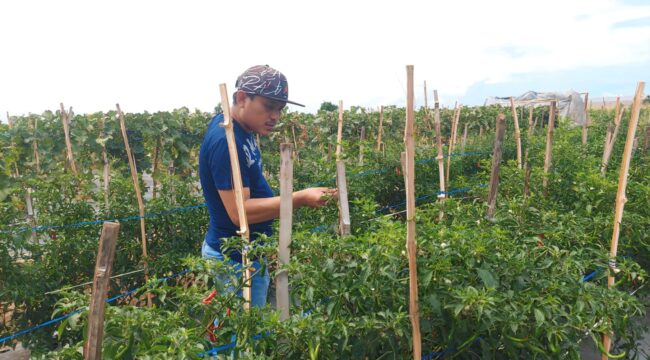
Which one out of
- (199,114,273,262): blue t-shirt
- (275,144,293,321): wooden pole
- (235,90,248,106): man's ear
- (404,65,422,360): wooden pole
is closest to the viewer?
(404,65,422,360): wooden pole

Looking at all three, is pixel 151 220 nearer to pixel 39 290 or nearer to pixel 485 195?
pixel 39 290

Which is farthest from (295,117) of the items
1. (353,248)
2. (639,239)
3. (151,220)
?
(353,248)

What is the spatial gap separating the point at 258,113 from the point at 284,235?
0.72 meters

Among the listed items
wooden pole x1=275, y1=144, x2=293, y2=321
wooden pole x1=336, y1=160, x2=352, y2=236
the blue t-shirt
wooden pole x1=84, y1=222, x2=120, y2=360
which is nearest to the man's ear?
the blue t-shirt

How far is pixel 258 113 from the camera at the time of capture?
Result: 249cm

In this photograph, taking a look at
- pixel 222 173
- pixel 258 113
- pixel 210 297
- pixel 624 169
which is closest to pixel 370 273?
pixel 210 297

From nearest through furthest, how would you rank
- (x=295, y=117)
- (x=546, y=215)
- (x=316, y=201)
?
(x=316, y=201) → (x=546, y=215) → (x=295, y=117)

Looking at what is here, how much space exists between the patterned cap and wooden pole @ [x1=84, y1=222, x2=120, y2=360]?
4.18 ft

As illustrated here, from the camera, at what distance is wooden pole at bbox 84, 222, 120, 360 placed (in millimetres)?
1279

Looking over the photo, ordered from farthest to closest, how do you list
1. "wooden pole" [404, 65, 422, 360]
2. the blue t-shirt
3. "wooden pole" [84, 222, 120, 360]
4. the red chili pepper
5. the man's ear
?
the man's ear < the blue t-shirt < the red chili pepper < "wooden pole" [404, 65, 422, 360] < "wooden pole" [84, 222, 120, 360]

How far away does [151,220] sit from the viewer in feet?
15.6

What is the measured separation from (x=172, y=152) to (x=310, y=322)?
239 inches

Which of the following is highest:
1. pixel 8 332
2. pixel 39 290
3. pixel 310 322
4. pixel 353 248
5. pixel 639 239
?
pixel 353 248

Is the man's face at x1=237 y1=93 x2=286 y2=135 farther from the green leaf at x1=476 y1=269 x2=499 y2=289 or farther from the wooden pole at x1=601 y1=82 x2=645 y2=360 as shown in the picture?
the wooden pole at x1=601 y1=82 x2=645 y2=360
